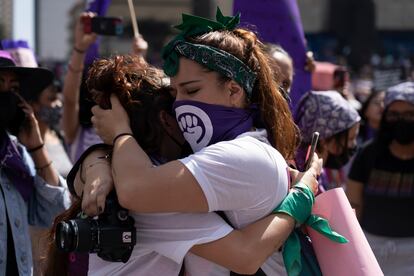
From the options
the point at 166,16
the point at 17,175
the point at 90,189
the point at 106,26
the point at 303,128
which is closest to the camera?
the point at 90,189

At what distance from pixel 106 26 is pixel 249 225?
2.86 m

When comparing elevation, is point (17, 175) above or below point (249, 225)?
below

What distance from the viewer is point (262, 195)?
2.04 meters

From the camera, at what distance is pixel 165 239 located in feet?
6.66

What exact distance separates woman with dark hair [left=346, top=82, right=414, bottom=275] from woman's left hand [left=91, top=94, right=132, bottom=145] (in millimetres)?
2431

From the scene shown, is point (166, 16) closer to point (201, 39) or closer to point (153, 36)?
point (153, 36)

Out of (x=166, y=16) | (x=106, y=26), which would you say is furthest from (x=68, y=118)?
(x=166, y=16)

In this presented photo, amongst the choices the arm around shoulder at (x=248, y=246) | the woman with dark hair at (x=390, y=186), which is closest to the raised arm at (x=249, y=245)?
the arm around shoulder at (x=248, y=246)

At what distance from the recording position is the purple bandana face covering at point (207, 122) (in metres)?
2.08

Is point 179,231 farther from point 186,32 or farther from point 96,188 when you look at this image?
point 186,32

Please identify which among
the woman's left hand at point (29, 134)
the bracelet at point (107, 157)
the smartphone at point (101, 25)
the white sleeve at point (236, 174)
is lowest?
the woman's left hand at point (29, 134)

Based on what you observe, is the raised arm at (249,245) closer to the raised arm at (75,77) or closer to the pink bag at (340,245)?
the pink bag at (340,245)

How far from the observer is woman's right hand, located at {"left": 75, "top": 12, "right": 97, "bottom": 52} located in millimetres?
4594

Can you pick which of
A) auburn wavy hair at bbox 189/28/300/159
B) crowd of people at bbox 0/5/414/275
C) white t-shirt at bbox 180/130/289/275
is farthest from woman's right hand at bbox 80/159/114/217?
auburn wavy hair at bbox 189/28/300/159
